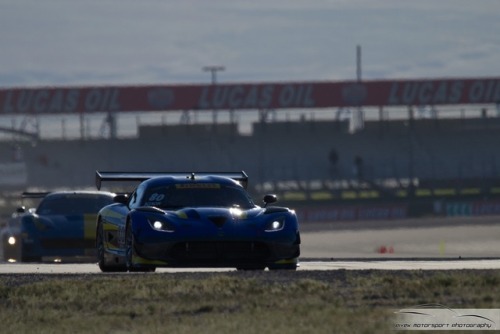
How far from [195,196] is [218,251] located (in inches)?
41.2

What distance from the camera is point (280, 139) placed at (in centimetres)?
6412

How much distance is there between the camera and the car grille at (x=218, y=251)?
1252cm

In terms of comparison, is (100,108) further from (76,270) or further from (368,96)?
(76,270)

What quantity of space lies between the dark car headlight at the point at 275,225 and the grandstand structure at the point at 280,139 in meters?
46.6

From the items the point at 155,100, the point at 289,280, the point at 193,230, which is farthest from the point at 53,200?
the point at 155,100

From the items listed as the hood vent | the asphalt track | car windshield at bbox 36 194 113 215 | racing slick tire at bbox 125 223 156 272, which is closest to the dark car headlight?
the hood vent

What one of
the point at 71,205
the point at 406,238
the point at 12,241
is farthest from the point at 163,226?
the point at 406,238

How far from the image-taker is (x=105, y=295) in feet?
33.2

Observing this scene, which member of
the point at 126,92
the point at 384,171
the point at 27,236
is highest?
the point at 27,236

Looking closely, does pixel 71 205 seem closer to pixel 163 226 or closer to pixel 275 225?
pixel 163 226

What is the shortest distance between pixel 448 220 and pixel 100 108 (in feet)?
64.9

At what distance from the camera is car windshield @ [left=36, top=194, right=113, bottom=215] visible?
19594mm

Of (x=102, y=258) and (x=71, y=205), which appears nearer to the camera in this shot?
(x=102, y=258)

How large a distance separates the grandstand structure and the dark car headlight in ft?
153
